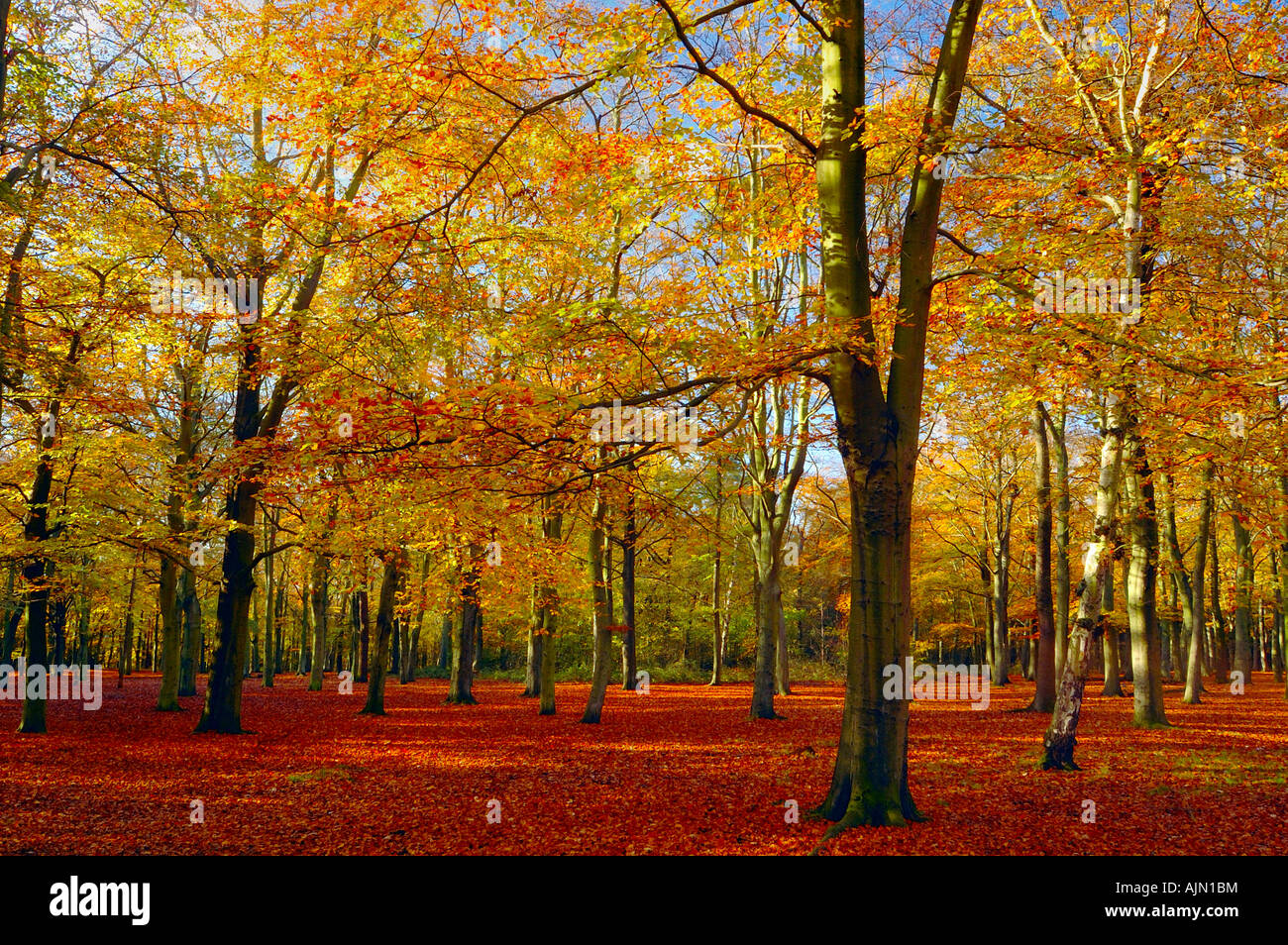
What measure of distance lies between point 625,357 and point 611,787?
5.37 meters

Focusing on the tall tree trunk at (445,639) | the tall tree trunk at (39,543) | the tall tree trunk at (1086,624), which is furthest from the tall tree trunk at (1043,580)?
the tall tree trunk at (445,639)

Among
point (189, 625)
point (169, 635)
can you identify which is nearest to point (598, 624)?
point (169, 635)

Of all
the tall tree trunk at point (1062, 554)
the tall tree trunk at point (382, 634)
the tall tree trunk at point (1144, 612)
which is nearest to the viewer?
the tall tree trunk at point (1144, 612)

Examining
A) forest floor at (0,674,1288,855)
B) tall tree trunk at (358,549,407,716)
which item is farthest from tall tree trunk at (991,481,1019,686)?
tall tree trunk at (358,549,407,716)

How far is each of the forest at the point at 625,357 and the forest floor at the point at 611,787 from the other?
0.09 m

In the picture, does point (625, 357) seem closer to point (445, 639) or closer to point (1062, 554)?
point (1062, 554)

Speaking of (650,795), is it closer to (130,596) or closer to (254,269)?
(254,269)

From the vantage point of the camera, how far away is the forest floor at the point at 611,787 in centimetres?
679

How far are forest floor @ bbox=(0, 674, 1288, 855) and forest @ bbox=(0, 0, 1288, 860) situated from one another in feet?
0.30

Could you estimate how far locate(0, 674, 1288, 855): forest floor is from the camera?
679cm

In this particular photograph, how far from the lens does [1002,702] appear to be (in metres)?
20.7

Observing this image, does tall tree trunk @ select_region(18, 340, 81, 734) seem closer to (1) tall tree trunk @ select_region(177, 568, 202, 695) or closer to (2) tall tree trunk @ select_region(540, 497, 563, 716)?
(1) tall tree trunk @ select_region(177, 568, 202, 695)

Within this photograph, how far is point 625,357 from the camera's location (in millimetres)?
7617

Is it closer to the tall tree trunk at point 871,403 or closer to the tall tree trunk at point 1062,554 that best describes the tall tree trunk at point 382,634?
the tall tree trunk at point 871,403
